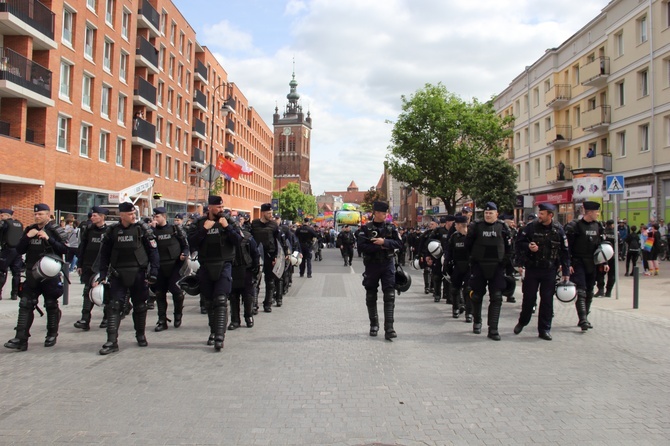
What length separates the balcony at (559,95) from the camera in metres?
35.8

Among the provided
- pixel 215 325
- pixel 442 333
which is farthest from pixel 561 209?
pixel 215 325

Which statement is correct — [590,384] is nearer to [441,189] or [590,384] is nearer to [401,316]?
[401,316]

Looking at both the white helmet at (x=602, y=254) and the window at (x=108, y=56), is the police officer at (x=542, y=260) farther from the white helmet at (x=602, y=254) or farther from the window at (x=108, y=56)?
the window at (x=108, y=56)

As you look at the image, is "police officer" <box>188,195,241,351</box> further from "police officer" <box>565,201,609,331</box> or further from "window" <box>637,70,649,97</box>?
"window" <box>637,70,649,97</box>

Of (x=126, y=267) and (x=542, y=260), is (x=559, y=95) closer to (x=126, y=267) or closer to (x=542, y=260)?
(x=542, y=260)

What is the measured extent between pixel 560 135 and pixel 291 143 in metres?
106

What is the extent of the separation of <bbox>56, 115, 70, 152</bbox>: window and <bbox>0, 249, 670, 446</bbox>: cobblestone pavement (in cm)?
2002

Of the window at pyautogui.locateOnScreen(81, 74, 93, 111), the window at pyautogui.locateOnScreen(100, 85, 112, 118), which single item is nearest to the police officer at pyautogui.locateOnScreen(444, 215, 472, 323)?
the window at pyautogui.locateOnScreen(81, 74, 93, 111)

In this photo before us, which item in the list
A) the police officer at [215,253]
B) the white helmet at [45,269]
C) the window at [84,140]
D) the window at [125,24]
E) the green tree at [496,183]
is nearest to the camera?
the white helmet at [45,269]

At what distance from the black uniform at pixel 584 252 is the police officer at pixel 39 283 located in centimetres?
742

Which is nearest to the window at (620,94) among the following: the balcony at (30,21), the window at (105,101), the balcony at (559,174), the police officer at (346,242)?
the balcony at (559,174)

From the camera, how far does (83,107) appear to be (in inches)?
1123

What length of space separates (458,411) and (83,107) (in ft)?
93.6

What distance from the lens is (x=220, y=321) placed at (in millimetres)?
7078
